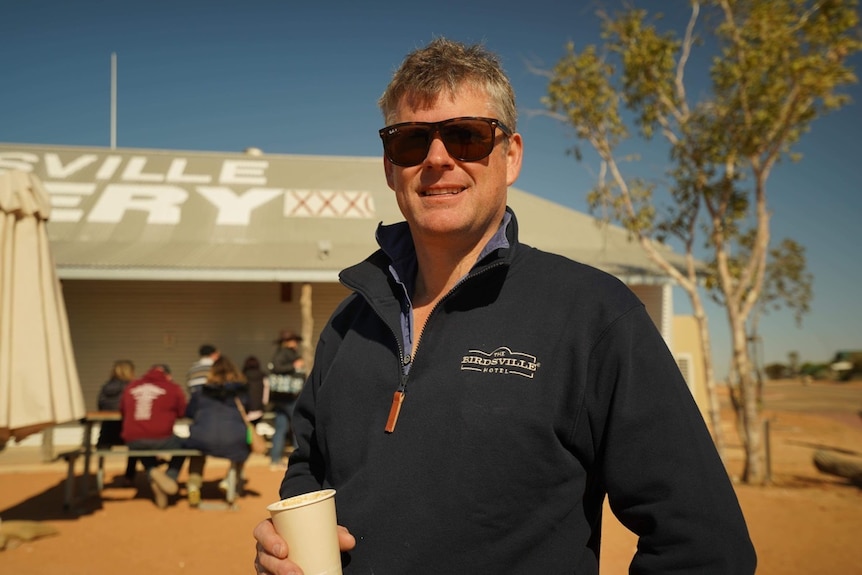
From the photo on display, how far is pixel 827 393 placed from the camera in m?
34.8

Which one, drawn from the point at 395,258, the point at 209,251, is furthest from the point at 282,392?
the point at 395,258

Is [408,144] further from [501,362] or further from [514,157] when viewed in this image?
[501,362]

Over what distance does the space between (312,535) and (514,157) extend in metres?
1.15

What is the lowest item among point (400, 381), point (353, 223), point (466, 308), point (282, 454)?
point (282, 454)

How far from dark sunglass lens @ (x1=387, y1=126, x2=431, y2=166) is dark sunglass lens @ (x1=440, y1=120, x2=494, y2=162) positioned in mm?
61

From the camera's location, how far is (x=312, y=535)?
147cm

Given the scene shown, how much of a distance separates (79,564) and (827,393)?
3762 cm

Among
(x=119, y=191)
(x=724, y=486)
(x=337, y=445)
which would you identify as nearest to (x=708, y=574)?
(x=724, y=486)

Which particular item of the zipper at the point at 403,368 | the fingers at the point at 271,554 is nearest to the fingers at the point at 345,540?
the fingers at the point at 271,554

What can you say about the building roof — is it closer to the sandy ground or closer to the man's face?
the sandy ground

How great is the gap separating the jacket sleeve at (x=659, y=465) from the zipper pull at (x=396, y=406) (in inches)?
18.0

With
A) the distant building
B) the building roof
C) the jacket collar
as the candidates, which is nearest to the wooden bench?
the distant building

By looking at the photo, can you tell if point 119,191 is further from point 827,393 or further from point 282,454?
point 827,393

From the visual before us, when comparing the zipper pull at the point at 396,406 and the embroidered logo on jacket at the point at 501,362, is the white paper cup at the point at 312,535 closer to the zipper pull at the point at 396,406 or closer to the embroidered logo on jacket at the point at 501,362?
the zipper pull at the point at 396,406
